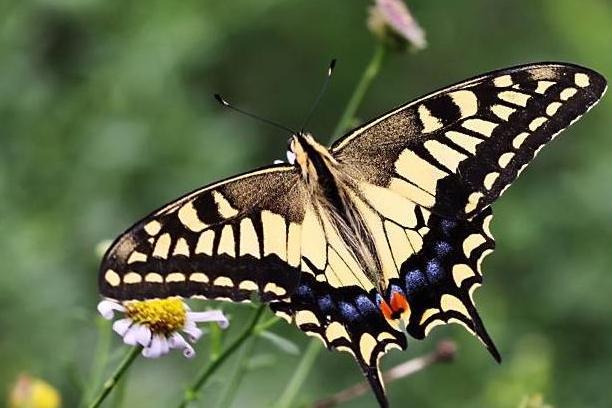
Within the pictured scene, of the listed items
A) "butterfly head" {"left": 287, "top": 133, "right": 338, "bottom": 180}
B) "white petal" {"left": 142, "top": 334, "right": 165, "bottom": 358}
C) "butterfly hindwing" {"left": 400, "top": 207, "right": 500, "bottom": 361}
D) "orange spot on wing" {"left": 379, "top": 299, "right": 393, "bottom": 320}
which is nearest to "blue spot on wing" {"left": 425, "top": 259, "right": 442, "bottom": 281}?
"butterfly hindwing" {"left": 400, "top": 207, "right": 500, "bottom": 361}

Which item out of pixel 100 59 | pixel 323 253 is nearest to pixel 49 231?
pixel 100 59

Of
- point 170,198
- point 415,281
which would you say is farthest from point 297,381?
point 170,198

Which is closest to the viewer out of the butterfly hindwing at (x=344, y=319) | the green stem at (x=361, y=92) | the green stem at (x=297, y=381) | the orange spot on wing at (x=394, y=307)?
the butterfly hindwing at (x=344, y=319)

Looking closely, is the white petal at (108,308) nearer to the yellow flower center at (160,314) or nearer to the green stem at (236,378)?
the yellow flower center at (160,314)

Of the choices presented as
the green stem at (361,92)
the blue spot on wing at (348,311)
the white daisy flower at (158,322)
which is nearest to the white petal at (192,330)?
the white daisy flower at (158,322)

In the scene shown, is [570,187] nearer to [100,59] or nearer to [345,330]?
[100,59]

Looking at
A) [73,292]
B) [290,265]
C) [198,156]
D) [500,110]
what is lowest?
[73,292]
